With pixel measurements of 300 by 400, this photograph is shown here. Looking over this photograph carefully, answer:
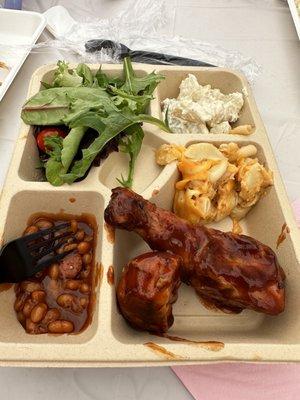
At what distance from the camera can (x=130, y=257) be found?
4.71 feet

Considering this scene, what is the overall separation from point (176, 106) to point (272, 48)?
1.08m

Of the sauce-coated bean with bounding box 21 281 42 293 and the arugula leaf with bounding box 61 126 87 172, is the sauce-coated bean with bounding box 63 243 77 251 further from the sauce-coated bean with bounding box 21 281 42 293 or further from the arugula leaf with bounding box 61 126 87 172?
the arugula leaf with bounding box 61 126 87 172

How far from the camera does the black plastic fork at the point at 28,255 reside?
1.21 meters

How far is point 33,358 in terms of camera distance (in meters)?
1.00

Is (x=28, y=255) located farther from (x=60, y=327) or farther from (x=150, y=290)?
(x=150, y=290)

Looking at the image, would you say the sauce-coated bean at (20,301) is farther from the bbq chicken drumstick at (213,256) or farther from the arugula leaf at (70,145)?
the arugula leaf at (70,145)

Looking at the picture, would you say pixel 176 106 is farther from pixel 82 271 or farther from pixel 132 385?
pixel 132 385

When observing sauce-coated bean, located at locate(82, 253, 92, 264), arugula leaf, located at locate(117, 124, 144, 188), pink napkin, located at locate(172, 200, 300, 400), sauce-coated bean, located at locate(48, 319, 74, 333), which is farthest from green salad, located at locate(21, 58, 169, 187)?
pink napkin, located at locate(172, 200, 300, 400)

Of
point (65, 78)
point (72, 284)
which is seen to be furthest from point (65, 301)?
point (65, 78)

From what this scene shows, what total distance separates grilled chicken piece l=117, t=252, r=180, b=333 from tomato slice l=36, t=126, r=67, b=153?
73 cm

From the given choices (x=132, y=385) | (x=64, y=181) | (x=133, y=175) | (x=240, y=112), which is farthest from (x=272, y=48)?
(x=132, y=385)

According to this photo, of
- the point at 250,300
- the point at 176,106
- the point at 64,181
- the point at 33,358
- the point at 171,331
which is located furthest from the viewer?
the point at 176,106

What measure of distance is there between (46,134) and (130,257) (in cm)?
62

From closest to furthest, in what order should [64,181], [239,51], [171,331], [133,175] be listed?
1. [171,331]
2. [64,181]
3. [133,175]
4. [239,51]
